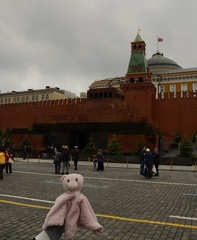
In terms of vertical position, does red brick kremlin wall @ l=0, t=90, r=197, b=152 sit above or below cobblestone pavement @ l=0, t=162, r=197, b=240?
above

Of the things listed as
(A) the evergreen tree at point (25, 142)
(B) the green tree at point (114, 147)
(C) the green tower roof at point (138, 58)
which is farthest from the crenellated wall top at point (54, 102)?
(B) the green tree at point (114, 147)

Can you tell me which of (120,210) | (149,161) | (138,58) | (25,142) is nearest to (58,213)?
(120,210)

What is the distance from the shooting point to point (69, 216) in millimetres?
3525

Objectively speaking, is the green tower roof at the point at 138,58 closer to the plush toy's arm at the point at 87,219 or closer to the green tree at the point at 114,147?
the green tree at the point at 114,147

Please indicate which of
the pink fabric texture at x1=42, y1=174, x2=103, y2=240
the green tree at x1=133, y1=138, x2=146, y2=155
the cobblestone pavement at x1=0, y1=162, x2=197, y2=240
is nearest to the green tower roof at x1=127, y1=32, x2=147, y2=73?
the green tree at x1=133, y1=138, x2=146, y2=155

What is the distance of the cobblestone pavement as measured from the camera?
508 centimetres

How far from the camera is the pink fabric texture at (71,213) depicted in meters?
3.46

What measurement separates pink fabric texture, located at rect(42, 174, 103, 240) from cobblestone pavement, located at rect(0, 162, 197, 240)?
4.84ft

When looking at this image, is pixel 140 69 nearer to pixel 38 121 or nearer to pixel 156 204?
pixel 38 121

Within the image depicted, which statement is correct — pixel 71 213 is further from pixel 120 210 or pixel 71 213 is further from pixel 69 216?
pixel 120 210

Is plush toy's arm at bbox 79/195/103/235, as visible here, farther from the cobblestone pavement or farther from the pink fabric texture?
the cobblestone pavement

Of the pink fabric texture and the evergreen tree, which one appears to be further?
the evergreen tree

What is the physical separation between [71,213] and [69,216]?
5 cm

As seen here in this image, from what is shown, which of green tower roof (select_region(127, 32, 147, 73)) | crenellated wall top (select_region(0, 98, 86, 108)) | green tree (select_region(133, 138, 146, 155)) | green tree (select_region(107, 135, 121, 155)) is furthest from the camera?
green tower roof (select_region(127, 32, 147, 73))
